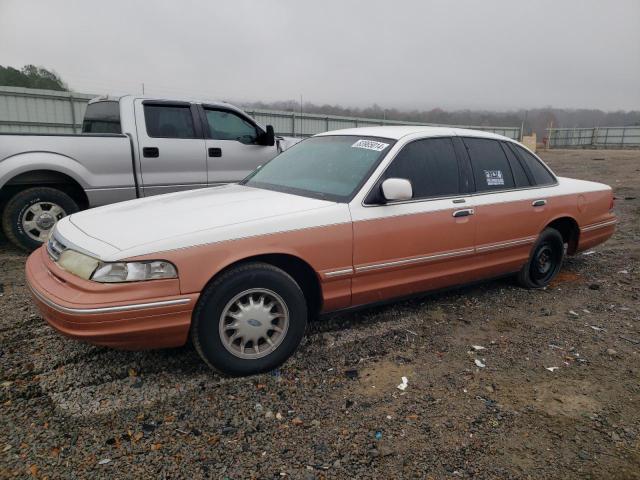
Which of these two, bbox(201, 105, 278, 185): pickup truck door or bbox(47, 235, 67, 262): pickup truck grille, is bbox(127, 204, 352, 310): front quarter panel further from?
bbox(201, 105, 278, 185): pickup truck door

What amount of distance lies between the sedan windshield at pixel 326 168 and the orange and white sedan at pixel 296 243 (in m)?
0.02

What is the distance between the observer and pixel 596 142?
41.1 metres

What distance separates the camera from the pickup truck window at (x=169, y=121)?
6203mm

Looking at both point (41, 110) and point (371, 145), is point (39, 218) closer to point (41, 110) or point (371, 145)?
point (371, 145)

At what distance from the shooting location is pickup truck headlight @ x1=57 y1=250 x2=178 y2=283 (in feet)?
8.35

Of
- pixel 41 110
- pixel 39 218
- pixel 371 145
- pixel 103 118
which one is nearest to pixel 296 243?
pixel 371 145

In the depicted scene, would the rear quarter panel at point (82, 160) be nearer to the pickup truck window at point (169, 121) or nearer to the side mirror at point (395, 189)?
the pickup truck window at point (169, 121)

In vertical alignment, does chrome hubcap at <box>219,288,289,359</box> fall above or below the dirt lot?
above

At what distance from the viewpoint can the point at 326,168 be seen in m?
3.74

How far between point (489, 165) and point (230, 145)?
3.83 metres

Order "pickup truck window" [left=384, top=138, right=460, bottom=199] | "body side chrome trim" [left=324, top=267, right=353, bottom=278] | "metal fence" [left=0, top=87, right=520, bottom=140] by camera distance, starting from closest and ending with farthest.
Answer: "body side chrome trim" [left=324, top=267, right=353, bottom=278] < "pickup truck window" [left=384, top=138, right=460, bottom=199] < "metal fence" [left=0, top=87, right=520, bottom=140]

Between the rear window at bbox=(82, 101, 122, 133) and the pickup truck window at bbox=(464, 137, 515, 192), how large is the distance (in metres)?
4.52

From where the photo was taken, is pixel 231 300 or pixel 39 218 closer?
pixel 231 300

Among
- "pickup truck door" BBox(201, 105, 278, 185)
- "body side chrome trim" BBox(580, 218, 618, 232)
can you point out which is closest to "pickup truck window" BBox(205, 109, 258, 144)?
"pickup truck door" BBox(201, 105, 278, 185)
